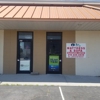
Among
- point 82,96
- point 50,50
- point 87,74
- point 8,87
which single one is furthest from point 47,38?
point 82,96

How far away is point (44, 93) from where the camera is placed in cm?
701

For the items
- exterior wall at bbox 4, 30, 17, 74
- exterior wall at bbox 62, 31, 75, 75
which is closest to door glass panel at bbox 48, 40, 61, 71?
exterior wall at bbox 62, 31, 75, 75

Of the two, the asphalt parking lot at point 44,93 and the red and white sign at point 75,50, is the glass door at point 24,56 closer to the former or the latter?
the red and white sign at point 75,50

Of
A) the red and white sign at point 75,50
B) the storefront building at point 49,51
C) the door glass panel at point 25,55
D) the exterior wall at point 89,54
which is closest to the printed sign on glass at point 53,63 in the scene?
the storefront building at point 49,51

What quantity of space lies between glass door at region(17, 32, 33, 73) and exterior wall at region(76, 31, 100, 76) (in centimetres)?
347

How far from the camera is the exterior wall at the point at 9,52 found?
38.9 feet

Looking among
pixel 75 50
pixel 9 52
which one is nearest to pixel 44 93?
pixel 75 50

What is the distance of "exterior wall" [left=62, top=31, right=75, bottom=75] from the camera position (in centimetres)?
1188

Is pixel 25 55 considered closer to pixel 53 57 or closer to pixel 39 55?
pixel 39 55

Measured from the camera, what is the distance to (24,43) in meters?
12.1

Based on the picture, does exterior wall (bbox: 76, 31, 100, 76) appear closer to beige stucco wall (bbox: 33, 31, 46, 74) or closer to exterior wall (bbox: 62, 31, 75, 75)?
exterior wall (bbox: 62, 31, 75, 75)

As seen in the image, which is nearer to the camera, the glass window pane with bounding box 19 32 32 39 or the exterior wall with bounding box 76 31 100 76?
the exterior wall with bounding box 76 31 100 76

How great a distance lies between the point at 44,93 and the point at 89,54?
5.96m

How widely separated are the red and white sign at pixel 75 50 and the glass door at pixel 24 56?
275 cm
